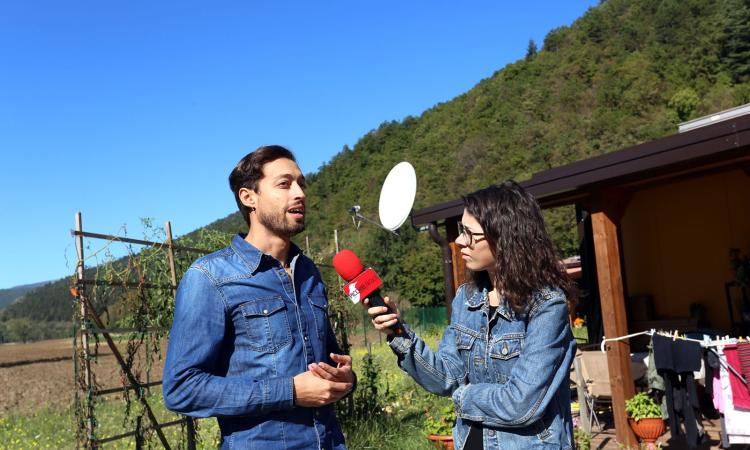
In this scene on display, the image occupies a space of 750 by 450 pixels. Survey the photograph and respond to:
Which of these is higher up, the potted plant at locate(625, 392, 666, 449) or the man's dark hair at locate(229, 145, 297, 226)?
the man's dark hair at locate(229, 145, 297, 226)

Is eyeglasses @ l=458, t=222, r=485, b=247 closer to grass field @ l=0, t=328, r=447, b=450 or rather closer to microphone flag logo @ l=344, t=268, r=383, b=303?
microphone flag logo @ l=344, t=268, r=383, b=303

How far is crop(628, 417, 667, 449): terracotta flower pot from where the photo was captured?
5.38 m

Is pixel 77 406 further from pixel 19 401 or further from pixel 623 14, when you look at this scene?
pixel 623 14

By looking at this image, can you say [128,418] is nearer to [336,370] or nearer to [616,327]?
[336,370]

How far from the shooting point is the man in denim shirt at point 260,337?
1634 millimetres

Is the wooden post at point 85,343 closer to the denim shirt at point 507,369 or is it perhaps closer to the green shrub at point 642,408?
the denim shirt at point 507,369

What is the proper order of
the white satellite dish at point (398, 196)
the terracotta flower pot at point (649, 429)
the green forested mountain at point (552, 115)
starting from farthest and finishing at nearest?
the green forested mountain at point (552, 115) < the white satellite dish at point (398, 196) < the terracotta flower pot at point (649, 429)

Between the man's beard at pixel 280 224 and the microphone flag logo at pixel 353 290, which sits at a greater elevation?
the man's beard at pixel 280 224

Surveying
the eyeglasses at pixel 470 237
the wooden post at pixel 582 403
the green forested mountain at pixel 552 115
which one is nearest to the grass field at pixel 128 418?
the wooden post at pixel 582 403

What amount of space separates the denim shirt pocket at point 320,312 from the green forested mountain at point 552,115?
2961 centimetres

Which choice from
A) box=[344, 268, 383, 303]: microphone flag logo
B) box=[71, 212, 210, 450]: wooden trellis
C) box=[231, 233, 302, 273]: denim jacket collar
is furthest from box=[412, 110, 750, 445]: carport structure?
box=[231, 233, 302, 273]: denim jacket collar

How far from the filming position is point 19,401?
Answer: 16.0 metres

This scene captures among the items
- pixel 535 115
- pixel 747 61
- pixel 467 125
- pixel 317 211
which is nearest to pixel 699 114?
pixel 747 61

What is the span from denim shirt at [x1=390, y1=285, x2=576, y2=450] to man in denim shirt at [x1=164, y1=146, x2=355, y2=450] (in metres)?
0.29
